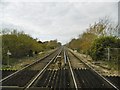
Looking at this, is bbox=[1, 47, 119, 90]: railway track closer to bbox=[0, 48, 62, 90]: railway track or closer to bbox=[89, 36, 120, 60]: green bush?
bbox=[0, 48, 62, 90]: railway track

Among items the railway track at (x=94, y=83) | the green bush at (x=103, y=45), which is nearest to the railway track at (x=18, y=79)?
the railway track at (x=94, y=83)

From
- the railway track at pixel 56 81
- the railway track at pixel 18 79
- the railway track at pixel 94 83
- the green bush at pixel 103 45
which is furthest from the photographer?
the green bush at pixel 103 45

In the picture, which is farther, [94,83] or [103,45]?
[103,45]

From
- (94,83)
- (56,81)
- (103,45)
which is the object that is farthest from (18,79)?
(103,45)

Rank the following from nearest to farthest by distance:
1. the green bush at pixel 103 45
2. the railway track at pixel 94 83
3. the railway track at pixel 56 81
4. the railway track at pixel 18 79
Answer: the railway track at pixel 56 81 → the railway track at pixel 94 83 → the railway track at pixel 18 79 → the green bush at pixel 103 45

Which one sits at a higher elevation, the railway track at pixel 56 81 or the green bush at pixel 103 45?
the green bush at pixel 103 45

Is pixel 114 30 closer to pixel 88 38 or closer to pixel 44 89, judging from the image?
pixel 88 38

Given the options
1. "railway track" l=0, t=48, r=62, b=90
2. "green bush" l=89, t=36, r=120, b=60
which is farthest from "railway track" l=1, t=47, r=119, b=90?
"green bush" l=89, t=36, r=120, b=60

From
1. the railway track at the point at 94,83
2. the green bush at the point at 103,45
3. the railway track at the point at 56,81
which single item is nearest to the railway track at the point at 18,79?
the railway track at the point at 56,81

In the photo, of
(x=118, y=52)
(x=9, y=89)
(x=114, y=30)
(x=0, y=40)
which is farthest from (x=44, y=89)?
(x=114, y=30)

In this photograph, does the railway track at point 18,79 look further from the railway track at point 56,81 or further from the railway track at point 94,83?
the railway track at point 94,83

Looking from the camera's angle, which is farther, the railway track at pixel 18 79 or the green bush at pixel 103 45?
the green bush at pixel 103 45

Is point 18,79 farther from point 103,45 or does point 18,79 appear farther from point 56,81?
point 103,45

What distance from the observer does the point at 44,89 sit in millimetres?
12852
